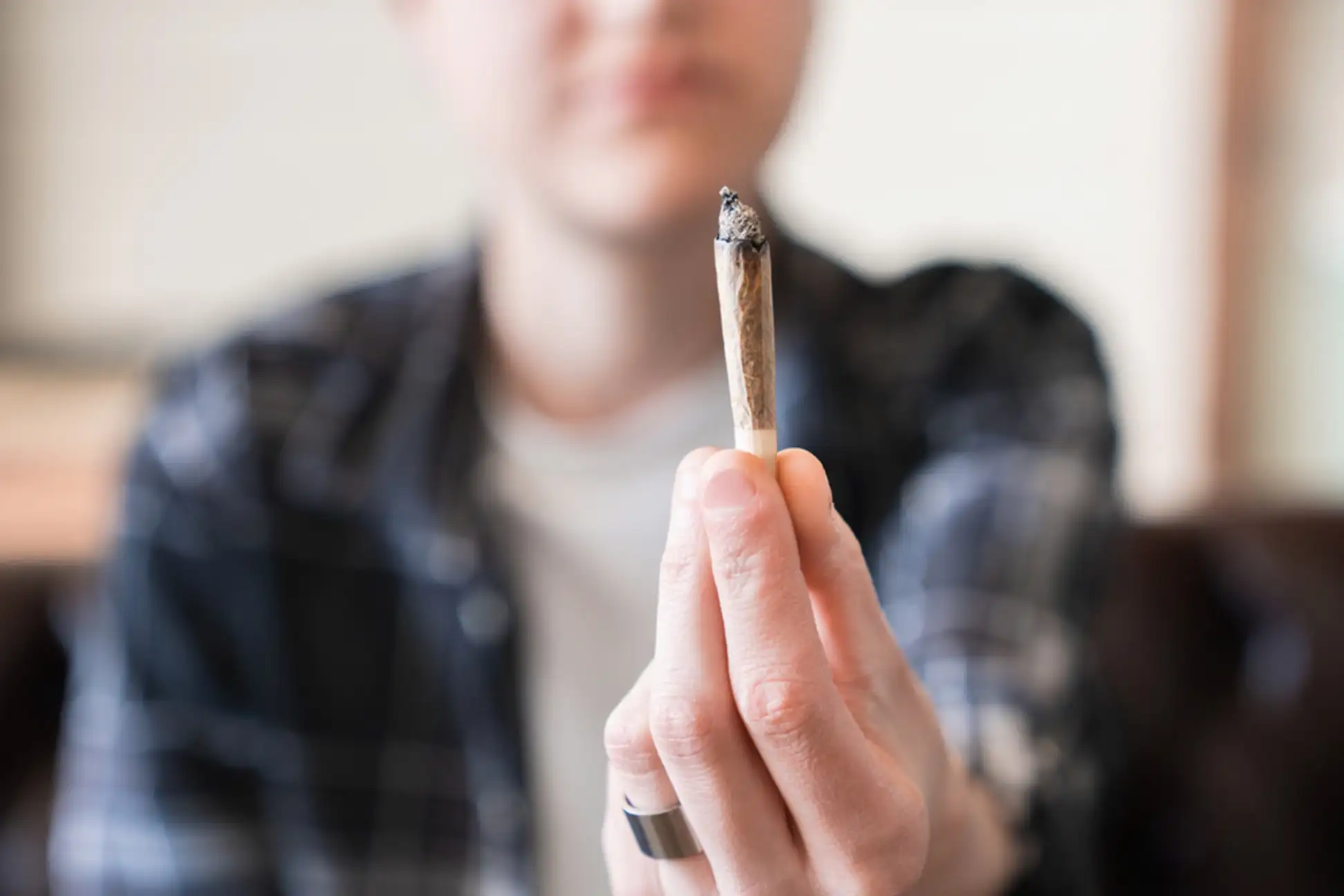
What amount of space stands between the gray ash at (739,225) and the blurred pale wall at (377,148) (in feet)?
2.21

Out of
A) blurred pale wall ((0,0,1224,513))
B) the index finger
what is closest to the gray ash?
the index finger

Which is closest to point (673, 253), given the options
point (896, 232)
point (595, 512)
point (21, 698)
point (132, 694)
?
point (595, 512)

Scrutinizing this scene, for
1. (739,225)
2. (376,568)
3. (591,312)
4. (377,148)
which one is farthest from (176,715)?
(377,148)

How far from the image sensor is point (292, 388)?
36cm

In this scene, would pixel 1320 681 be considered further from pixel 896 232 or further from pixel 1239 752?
pixel 896 232

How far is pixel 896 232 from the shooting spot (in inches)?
32.4

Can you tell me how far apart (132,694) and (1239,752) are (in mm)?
493

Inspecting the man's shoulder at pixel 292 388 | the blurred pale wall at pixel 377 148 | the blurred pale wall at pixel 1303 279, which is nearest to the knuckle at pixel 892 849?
the man's shoulder at pixel 292 388

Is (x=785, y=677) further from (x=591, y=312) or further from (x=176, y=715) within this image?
(x=176, y=715)

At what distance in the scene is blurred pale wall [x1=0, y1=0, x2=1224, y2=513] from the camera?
0.79 m

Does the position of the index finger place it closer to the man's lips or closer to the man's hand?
the man's hand

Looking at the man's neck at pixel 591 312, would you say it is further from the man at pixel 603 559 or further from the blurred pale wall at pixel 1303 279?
the blurred pale wall at pixel 1303 279

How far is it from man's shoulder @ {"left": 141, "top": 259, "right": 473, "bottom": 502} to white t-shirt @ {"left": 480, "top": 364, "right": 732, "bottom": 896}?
1.9 inches

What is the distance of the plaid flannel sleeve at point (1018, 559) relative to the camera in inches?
9.6
